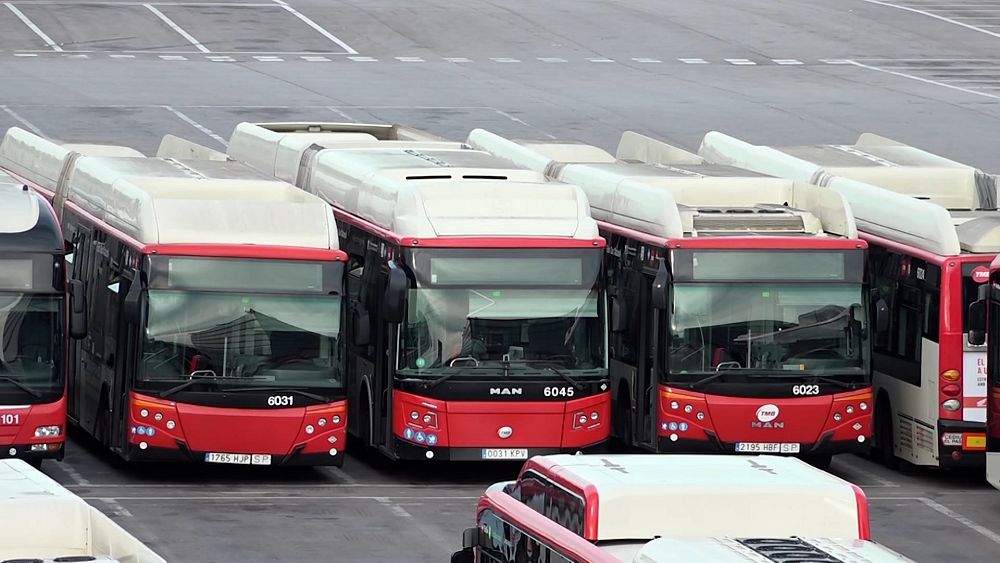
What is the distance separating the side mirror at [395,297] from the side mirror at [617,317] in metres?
2.25

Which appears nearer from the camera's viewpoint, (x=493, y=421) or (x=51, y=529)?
(x=51, y=529)

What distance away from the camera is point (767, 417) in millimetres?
23750

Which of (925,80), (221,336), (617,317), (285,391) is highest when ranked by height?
(925,80)

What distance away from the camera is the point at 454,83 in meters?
56.8

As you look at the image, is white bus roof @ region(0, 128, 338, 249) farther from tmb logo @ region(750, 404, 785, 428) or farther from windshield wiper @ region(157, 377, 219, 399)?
tmb logo @ region(750, 404, 785, 428)

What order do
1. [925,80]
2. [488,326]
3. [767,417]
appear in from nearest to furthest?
1. [488,326]
2. [767,417]
3. [925,80]

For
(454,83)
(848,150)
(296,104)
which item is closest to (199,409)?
(848,150)

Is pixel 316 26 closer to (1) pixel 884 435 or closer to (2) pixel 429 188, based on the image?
(2) pixel 429 188

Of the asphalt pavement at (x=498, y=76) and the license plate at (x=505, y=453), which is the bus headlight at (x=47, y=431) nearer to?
the asphalt pavement at (x=498, y=76)

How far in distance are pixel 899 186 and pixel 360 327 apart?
27.0 feet

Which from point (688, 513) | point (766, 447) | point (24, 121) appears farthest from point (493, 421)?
point (24, 121)

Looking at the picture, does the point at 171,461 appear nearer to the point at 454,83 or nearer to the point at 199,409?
the point at 199,409

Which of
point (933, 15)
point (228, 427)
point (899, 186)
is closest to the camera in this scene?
point (228, 427)

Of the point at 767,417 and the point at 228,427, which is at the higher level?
the point at 767,417
